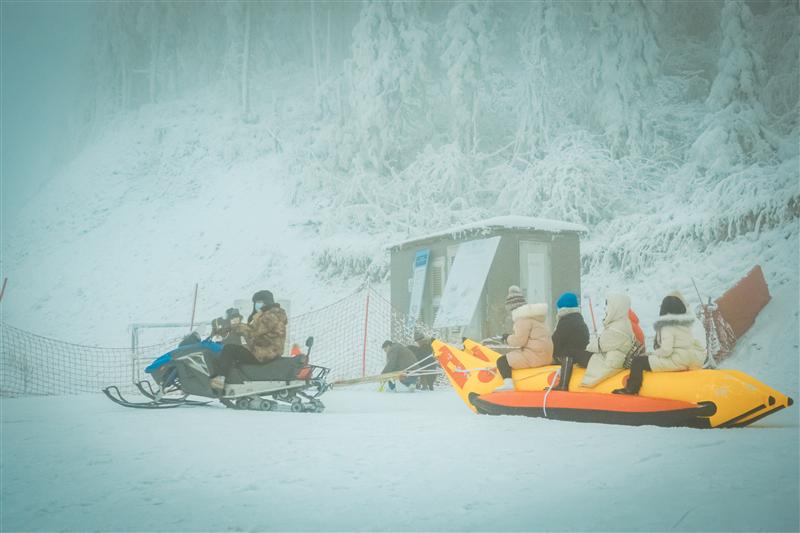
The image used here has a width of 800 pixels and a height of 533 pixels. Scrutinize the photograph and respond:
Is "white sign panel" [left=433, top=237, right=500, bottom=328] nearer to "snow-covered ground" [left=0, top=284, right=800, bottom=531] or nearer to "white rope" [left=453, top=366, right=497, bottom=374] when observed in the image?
"white rope" [left=453, top=366, right=497, bottom=374]

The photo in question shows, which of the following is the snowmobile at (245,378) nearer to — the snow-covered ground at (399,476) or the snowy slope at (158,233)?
the snow-covered ground at (399,476)

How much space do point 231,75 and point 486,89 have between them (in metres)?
8.13

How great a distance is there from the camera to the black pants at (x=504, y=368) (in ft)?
15.0

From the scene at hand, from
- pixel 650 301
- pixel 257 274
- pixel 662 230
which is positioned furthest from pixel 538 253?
pixel 257 274

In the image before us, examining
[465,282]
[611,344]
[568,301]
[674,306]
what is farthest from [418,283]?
[674,306]

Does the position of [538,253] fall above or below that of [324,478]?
above

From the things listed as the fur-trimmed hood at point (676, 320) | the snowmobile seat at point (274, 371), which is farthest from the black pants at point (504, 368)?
the snowmobile seat at point (274, 371)

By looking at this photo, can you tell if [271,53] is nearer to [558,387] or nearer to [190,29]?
[190,29]

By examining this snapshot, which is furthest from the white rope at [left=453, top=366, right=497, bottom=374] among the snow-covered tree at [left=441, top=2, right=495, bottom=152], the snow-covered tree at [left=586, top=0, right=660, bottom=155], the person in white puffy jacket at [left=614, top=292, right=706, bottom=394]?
the snow-covered tree at [left=586, top=0, right=660, bottom=155]

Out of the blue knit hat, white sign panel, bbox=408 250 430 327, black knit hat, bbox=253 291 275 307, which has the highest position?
white sign panel, bbox=408 250 430 327

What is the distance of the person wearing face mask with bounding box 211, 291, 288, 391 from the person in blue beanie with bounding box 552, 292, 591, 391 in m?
2.20

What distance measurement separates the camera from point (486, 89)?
608 inches

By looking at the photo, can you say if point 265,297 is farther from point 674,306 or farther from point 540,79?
point 540,79

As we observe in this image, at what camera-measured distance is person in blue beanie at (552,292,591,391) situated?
4.22 m
